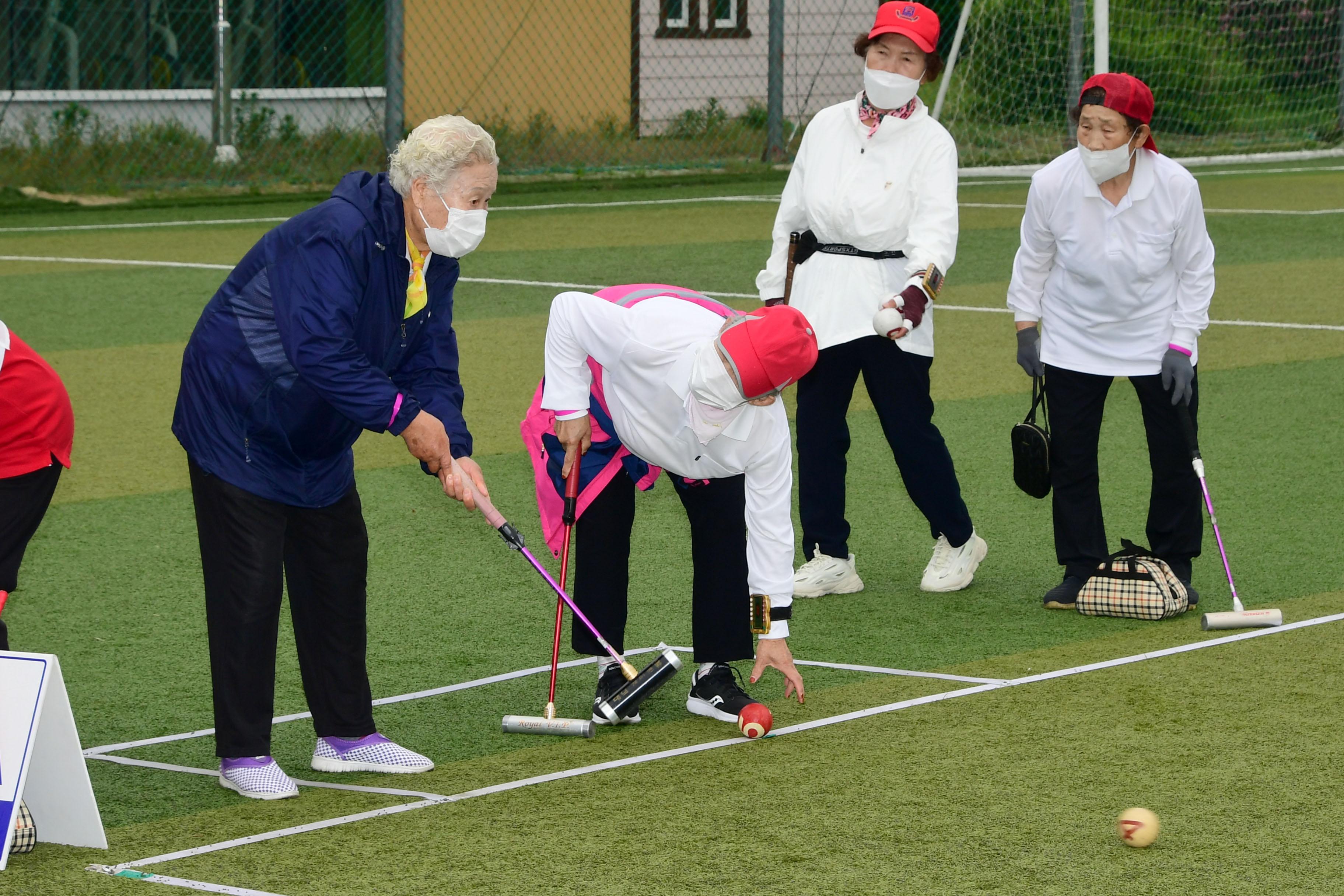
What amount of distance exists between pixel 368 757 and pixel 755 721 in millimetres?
991

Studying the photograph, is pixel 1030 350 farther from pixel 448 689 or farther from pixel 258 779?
pixel 258 779

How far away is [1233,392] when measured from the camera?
962 cm

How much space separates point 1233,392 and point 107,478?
17.9 feet

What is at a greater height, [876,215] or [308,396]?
[876,215]

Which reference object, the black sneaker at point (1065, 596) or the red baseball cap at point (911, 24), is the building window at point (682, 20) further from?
the black sneaker at point (1065, 596)

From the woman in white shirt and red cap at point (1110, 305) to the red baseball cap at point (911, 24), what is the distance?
576 millimetres

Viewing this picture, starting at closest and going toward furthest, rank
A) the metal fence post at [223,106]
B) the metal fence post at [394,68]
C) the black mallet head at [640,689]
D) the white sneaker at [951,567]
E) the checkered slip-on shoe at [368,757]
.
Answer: the checkered slip-on shoe at [368,757] < the black mallet head at [640,689] < the white sneaker at [951,567] < the metal fence post at [394,68] < the metal fence post at [223,106]

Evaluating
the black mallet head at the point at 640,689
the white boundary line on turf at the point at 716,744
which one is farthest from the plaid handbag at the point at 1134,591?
the black mallet head at the point at 640,689

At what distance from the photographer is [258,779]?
4.52m

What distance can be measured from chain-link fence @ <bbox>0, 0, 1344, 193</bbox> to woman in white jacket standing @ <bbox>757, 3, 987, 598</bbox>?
1157 cm

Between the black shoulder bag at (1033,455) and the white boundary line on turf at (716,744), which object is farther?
the black shoulder bag at (1033,455)

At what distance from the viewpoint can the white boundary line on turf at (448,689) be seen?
484 centimetres

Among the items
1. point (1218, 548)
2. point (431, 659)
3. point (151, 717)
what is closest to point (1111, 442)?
point (1218, 548)

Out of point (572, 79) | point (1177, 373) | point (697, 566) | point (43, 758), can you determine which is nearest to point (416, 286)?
point (697, 566)
